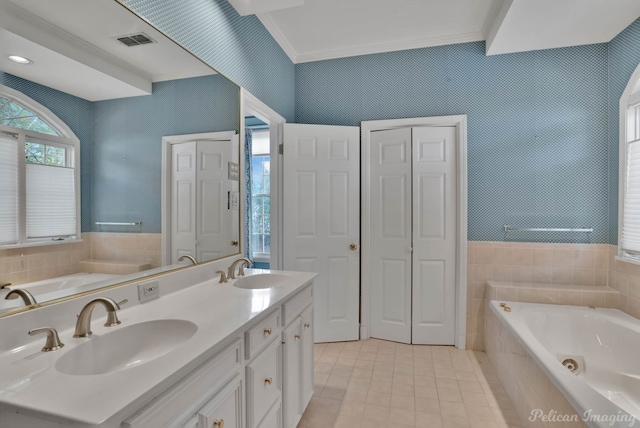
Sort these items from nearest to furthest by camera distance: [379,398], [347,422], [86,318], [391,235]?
[86,318] < [347,422] < [379,398] < [391,235]

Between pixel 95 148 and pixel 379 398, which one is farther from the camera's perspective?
pixel 379 398

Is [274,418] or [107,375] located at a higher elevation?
[107,375]

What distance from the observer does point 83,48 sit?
3.87 ft

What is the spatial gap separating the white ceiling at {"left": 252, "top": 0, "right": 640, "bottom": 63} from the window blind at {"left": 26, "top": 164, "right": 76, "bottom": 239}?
1.59 metres

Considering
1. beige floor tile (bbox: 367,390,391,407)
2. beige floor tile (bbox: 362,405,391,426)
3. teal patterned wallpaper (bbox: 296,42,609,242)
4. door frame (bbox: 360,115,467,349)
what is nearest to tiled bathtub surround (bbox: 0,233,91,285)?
beige floor tile (bbox: 362,405,391,426)

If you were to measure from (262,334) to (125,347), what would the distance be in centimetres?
50

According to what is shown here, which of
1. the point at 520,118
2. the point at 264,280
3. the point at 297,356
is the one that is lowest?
the point at 297,356

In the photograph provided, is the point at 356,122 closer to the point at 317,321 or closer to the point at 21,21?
the point at 317,321

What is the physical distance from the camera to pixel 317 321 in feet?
9.64

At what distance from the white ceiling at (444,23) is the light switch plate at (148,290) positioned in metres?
1.81

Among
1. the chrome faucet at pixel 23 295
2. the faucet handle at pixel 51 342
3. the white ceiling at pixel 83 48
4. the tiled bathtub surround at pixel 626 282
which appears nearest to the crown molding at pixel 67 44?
the white ceiling at pixel 83 48

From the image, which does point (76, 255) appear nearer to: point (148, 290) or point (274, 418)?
point (148, 290)

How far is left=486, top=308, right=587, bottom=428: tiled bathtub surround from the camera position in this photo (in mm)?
1451

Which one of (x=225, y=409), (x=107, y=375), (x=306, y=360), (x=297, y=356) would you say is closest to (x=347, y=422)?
(x=306, y=360)
